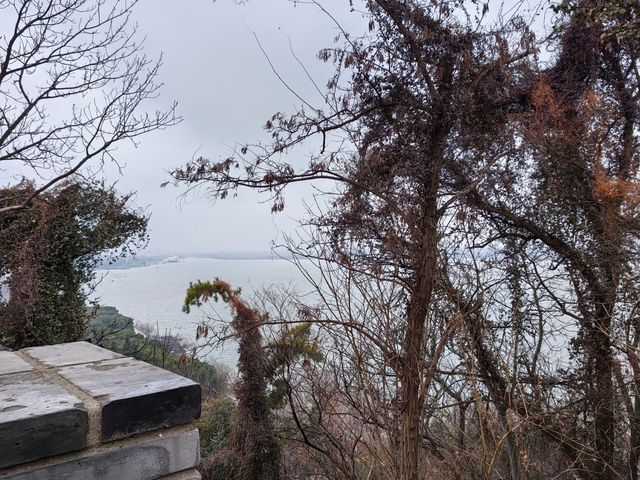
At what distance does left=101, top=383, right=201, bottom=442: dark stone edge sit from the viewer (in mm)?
609

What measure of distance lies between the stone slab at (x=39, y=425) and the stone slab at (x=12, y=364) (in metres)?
0.16

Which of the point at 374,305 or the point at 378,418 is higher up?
the point at 374,305

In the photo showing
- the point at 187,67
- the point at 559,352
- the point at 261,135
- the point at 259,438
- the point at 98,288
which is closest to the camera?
the point at 261,135

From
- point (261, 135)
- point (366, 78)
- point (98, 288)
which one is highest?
point (366, 78)

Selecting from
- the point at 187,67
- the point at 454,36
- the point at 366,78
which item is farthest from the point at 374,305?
the point at 187,67

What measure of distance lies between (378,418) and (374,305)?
65 centimetres

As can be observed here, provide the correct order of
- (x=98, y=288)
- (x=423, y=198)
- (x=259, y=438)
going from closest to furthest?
(x=423, y=198) < (x=98, y=288) < (x=259, y=438)

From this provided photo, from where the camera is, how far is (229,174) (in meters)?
3.68

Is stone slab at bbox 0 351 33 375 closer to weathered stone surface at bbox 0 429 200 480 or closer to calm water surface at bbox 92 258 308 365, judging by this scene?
weathered stone surface at bbox 0 429 200 480

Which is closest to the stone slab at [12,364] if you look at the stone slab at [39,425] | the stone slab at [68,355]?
the stone slab at [68,355]

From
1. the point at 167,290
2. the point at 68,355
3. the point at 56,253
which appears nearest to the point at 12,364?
the point at 68,355

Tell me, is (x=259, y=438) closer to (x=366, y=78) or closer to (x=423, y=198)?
(x=423, y=198)

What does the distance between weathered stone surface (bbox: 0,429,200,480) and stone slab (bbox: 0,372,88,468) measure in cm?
2

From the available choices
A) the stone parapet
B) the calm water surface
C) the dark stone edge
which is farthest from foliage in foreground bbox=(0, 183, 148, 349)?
the dark stone edge
